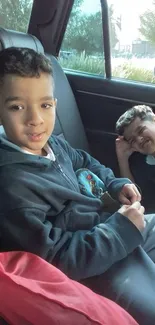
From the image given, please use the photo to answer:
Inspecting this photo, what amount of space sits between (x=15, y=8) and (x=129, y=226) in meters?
2.00

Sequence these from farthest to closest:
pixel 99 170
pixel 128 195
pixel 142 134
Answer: pixel 142 134, pixel 99 170, pixel 128 195

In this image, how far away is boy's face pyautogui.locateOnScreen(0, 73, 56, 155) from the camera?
135cm

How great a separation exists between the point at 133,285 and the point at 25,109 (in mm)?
593

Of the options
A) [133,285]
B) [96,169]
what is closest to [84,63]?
[96,169]

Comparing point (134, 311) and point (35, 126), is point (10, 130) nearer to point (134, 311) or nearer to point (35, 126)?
point (35, 126)

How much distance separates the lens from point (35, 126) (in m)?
1.37

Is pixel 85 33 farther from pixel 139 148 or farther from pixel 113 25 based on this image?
pixel 139 148

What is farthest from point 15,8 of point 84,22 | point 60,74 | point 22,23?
point 60,74

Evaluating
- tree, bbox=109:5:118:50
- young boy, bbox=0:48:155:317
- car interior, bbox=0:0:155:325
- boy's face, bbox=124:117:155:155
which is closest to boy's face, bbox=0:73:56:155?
young boy, bbox=0:48:155:317

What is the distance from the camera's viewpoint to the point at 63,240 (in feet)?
4.26

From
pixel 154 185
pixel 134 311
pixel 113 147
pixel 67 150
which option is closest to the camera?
pixel 134 311

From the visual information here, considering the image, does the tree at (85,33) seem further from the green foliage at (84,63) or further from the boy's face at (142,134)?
the boy's face at (142,134)

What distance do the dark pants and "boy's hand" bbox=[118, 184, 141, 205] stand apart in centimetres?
19

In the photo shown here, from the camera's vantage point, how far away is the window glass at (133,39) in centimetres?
247
